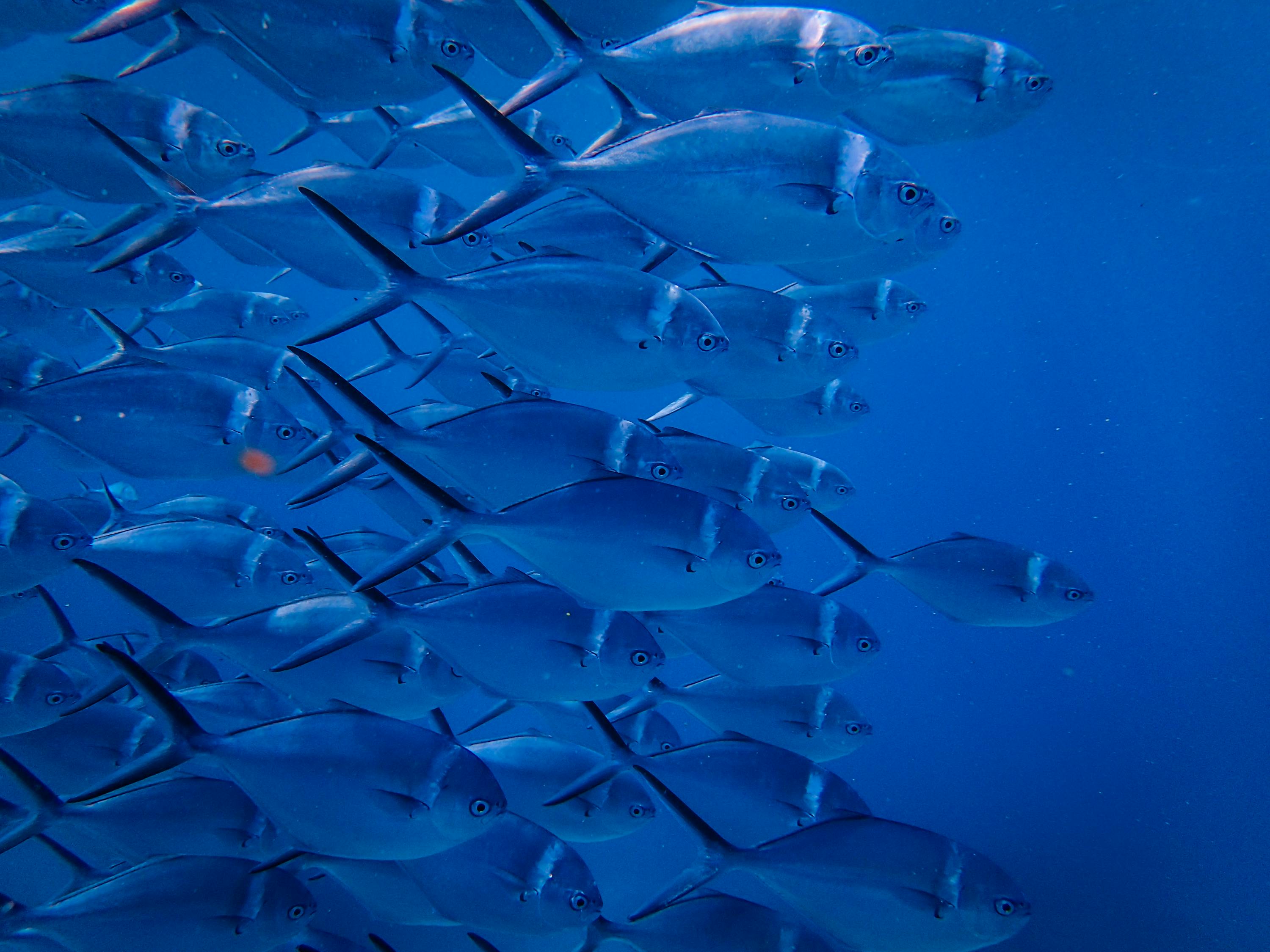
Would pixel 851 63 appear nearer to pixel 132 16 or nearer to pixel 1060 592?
pixel 132 16

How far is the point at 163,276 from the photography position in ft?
9.48

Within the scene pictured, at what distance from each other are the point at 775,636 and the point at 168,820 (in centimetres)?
210

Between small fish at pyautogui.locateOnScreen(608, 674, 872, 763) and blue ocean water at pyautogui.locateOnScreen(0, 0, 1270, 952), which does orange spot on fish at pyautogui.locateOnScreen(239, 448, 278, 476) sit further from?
blue ocean water at pyautogui.locateOnScreen(0, 0, 1270, 952)

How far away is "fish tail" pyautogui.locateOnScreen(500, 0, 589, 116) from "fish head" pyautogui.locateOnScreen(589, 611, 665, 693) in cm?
144

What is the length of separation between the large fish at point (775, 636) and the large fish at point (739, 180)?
124 centimetres

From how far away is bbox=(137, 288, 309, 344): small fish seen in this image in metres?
3.92

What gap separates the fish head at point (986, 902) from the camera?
89.4 inches

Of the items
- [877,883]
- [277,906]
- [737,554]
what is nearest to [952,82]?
[737,554]

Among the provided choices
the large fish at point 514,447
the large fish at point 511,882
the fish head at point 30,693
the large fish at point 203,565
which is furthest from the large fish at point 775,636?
the fish head at point 30,693

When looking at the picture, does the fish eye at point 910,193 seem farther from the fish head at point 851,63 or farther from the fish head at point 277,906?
the fish head at point 277,906

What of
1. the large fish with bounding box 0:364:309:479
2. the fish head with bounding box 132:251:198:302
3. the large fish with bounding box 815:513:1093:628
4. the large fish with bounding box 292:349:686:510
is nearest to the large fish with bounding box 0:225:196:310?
the fish head with bounding box 132:251:198:302

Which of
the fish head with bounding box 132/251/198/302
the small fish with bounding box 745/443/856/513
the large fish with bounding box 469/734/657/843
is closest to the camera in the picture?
the large fish with bounding box 469/734/657/843

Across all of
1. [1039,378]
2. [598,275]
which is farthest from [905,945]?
[1039,378]

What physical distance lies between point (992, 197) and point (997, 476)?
17.8ft
